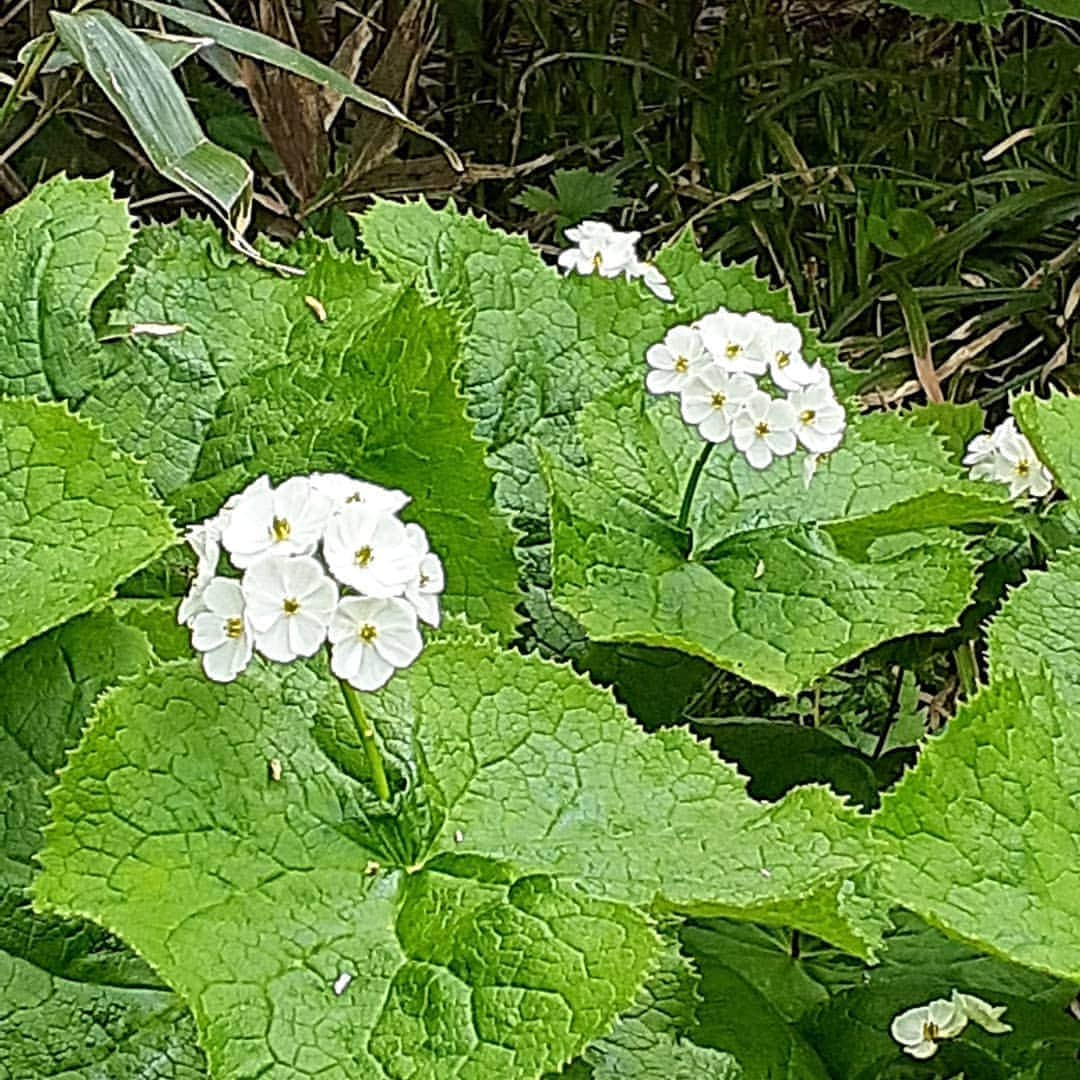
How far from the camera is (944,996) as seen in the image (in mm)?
1236

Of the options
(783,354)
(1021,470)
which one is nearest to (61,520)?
(783,354)

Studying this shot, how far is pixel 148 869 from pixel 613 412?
0.62 metres

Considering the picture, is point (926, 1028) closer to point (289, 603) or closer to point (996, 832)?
point (996, 832)

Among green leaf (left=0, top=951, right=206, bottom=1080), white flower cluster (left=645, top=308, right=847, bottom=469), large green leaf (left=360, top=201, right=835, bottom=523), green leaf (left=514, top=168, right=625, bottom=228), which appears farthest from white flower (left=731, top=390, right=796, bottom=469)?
green leaf (left=514, top=168, right=625, bottom=228)

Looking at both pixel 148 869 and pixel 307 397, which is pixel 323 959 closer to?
pixel 148 869

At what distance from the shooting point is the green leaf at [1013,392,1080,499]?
1.44 m

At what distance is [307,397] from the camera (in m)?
1.33

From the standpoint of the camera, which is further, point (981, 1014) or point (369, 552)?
point (981, 1014)

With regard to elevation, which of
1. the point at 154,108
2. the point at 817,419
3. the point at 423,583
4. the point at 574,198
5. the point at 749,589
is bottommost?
the point at 574,198

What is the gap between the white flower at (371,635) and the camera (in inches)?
36.8

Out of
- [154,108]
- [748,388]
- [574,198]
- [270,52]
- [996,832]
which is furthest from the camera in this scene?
[574,198]

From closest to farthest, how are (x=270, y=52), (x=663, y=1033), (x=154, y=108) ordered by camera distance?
(x=663, y=1033)
(x=154, y=108)
(x=270, y=52)

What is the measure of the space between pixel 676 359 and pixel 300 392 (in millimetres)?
294

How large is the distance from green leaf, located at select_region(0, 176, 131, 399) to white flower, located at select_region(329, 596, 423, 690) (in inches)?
20.8
